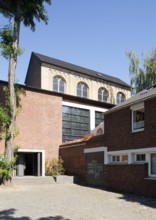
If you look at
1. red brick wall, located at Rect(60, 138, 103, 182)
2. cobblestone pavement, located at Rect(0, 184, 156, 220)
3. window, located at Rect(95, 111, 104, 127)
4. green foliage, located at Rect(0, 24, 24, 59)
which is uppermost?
green foliage, located at Rect(0, 24, 24, 59)

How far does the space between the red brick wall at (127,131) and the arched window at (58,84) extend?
23427 millimetres

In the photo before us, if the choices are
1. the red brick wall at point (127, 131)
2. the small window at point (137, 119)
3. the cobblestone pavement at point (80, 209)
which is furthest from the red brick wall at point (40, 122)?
the cobblestone pavement at point (80, 209)

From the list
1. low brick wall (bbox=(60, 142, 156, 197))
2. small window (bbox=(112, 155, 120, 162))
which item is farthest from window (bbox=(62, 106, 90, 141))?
small window (bbox=(112, 155, 120, 162))

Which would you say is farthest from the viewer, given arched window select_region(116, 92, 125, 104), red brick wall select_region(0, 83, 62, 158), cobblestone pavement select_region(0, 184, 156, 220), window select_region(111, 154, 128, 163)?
arched window select_region(116, 92, 125, 104)

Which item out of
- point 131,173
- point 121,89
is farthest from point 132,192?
point 121,89

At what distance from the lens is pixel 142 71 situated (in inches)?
1660

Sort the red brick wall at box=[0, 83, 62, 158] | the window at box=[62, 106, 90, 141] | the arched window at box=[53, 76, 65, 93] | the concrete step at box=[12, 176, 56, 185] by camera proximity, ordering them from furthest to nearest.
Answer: the arched window at box=[53, 76, 65, 93] < the window at box=[62, 106, 90, 141] < the red brick wall at box=[0, 83, 62, 158] < the concrete step at box=[12, 176, 56, 185]

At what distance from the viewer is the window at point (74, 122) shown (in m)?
28.2

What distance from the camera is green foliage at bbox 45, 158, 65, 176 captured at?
991 inches

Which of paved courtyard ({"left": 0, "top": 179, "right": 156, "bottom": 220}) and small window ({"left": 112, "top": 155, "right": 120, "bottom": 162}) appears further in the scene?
small window ({"left": 112, "top": 155, "right": 120, "bottom": 162})

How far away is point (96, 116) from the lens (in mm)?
30625

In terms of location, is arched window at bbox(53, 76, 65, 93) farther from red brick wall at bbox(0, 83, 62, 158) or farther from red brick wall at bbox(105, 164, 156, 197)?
red brick wall at bbox(105, 164, 156, 197)

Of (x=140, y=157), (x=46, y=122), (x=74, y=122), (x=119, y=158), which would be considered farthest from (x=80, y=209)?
(x=74, y=122)

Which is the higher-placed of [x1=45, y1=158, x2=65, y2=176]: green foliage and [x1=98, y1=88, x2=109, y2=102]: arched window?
[x1=98, y1=88, x2=109, y2=102]: arched window
